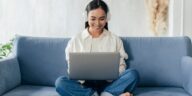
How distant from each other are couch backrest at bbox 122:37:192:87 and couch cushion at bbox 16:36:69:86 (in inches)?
20.5

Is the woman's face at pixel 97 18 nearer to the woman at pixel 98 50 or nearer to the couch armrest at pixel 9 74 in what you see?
the woman at pixel 98 50

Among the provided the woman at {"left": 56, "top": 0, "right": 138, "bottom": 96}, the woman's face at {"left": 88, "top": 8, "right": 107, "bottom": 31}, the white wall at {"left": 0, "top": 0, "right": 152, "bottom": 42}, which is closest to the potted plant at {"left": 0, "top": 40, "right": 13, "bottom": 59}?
the white wall at {"left": 0, "top": 0, "right": 152, "bottom": 42}

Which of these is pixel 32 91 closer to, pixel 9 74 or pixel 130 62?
pixel 9 74

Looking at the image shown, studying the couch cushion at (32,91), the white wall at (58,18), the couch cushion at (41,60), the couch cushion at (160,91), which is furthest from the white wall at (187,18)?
the couch cushion at (32,91)

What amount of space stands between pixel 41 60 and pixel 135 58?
28.9 inches

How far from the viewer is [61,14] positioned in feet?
9.50

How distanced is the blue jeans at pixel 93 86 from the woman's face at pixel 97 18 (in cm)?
41

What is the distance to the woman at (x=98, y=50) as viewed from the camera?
1881 millimetres

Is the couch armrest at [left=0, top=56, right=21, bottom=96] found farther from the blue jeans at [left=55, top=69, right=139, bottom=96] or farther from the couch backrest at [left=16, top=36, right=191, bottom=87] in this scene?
the blue jeans at [left=55, top=69, right=139, bottom=96]

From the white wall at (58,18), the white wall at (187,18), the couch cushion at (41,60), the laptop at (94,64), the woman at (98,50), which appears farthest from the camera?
the white wall at (58,18)

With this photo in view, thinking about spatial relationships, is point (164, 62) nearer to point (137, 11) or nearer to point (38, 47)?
point (137, 11)

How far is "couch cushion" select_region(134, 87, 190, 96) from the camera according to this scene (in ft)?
6.38

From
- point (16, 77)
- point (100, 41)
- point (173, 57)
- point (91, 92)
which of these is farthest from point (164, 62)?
point (16, 77)

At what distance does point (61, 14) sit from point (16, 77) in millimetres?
950
